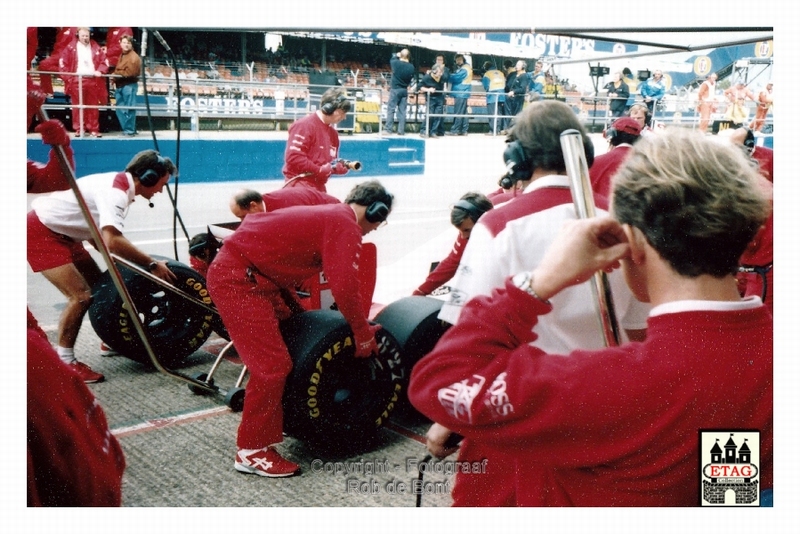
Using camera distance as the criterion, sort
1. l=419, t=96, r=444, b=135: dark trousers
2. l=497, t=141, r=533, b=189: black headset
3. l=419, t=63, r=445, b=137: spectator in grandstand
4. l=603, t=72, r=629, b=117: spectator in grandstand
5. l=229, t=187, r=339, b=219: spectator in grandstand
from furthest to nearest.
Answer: l=419, t=96, r=444, b=135: dark trousers → l=419, t=63, r=445, b=137: spectator in grandstand → l=603, t=72, r=629, b=117: spectator in grandstand → l=229, t=187, r=339, b=219: spectator in grandstand → l=497, t=141, r=533, b=189: black headset

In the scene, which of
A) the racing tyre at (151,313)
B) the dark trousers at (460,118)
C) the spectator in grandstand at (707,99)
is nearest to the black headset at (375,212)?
the racing tyre at (151,313)

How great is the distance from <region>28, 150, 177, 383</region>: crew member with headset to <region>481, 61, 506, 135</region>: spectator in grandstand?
1.58 m

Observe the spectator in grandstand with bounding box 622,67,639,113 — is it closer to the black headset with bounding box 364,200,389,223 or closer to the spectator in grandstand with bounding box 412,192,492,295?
the spectator in grandstand with bounding box 412,192,492,295

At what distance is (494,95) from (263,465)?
7.55 feet

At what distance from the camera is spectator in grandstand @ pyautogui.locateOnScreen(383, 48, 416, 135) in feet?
17.6

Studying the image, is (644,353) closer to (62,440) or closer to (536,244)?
(536,244)

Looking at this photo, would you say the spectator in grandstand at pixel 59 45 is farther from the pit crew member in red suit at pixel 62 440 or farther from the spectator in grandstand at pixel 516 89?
the spectator in grandstand at pixel 516 89

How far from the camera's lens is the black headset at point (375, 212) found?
2.74m

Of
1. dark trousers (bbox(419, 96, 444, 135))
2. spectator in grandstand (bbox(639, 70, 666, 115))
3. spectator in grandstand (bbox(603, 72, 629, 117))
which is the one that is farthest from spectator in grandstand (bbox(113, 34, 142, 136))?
spectator in grandstand (bbox(639, 70, 666, 115))

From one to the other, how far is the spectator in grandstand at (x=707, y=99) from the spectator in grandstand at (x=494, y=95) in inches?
39.9
